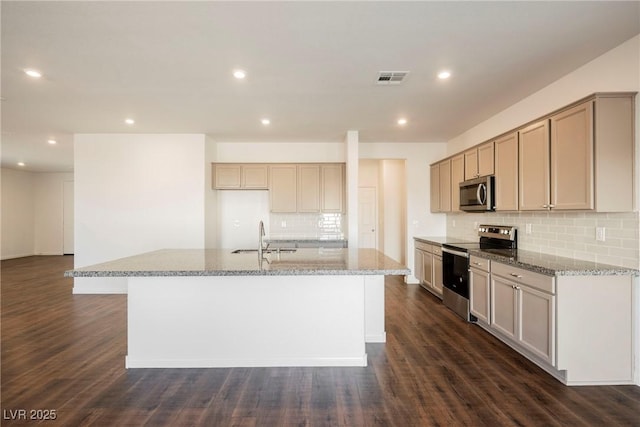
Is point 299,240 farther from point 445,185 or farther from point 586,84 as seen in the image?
point 586,84

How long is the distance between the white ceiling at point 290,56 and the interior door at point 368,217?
143 inches

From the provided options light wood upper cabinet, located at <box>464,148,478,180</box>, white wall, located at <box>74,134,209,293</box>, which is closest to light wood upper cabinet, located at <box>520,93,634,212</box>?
light wood upper cabinet, located at <box>464,148,478,180</box>

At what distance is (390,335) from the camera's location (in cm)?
349

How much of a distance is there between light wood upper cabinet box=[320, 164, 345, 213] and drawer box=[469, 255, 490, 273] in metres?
2.44

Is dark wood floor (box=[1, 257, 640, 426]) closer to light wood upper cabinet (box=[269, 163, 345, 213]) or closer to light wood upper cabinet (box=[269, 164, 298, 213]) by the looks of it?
light wood upper cabinet (box=[269, 163, 345, 213])

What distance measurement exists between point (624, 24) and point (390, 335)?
318 centimetres

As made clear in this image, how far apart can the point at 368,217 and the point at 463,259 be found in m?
4.18

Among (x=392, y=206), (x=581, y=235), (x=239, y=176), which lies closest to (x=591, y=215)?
(x=581, y=235)

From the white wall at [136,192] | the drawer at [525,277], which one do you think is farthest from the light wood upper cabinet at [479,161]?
the white wall at [136,192]

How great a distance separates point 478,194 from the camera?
13.2ft

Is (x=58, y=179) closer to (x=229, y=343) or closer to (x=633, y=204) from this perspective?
(x=229, y=343)

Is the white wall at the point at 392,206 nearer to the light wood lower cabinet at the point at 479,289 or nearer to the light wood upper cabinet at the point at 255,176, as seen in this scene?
the light wood upper cabinet at the point at 255,176

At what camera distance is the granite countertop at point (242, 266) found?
8.00ft

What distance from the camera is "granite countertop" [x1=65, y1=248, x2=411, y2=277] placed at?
2.44m
